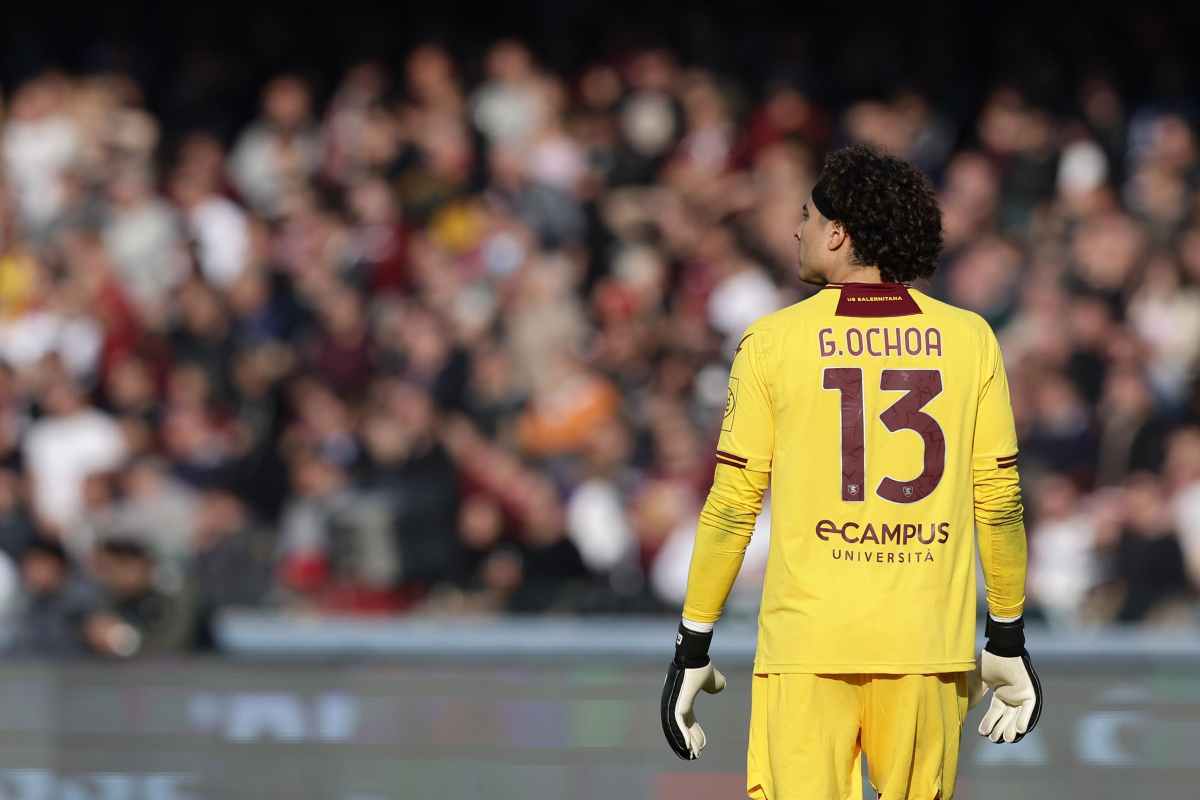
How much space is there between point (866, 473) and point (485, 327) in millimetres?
5949

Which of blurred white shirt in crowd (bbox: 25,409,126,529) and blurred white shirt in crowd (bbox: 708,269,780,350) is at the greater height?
blurred white shirt in crowd (bbox: 708,269,780,350)

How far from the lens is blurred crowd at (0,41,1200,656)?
7879mm

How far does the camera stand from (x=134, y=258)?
33.6 feet

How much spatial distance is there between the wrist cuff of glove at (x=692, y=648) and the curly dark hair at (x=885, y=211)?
2.49ft

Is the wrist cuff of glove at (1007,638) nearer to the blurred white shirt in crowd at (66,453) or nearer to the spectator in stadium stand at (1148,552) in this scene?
the spectator in stadium stand at (1148,552)

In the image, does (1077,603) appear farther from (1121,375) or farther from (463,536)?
(463,536)

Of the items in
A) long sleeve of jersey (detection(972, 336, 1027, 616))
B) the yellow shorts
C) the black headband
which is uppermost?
the black headband

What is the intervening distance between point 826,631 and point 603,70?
24.9 ft

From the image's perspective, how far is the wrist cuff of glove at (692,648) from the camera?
361cm

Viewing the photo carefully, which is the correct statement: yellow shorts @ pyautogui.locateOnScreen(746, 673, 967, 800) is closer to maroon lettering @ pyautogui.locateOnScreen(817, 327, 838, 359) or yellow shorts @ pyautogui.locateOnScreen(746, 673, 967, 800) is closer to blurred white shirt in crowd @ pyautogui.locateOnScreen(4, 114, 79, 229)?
maroon lettering @ pyautogui.locateOnScreen(817, 327, 838, 359)

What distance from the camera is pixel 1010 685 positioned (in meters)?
3.65

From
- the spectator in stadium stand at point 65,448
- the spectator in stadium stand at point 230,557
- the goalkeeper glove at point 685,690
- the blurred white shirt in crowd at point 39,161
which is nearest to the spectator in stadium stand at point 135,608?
the spectator in stadium stand at point 230,557

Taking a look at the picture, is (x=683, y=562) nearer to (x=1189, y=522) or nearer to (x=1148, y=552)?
(x=1148, y=552)

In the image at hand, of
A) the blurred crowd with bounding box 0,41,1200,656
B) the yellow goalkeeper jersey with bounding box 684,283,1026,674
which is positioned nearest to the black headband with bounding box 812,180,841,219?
the yellow goalkeeper jersey with bounding box 684,283,1026,674
